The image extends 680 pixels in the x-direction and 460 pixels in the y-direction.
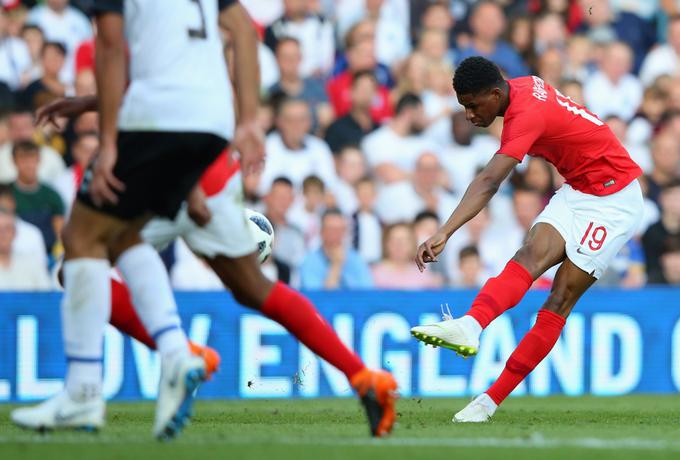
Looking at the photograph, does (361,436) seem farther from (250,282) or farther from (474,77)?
(474,77)

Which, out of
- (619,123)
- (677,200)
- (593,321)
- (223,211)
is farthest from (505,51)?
(223,211)

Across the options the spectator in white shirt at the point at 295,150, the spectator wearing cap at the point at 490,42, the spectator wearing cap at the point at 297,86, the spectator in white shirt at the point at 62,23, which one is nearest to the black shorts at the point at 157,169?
the spectator in white shirt at the point at 295,150

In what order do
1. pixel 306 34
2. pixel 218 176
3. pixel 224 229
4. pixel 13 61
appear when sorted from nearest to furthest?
pixel 224 229, pixel 218 176, pixel 13 61, pixel 306 34

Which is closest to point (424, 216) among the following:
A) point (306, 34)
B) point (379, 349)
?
point (379, 349)

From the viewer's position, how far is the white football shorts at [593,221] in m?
8.39

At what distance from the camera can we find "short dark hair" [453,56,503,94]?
797cm

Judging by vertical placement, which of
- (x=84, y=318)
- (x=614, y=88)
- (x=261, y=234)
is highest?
(x=614, y=88)

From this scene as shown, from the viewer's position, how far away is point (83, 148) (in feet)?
42.2

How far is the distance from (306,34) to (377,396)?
915 cm

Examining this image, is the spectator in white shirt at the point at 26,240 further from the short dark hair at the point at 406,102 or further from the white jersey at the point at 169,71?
the white jersey at the point at 169,71

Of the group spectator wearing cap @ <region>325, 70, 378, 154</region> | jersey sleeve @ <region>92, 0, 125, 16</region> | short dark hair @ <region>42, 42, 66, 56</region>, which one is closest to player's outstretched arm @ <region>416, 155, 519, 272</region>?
jersey sleeve @ <region>92, 0, 125, 16</region>

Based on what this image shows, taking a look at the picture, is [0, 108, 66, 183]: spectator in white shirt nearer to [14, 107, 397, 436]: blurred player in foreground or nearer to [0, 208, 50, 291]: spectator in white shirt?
[0, 208, 50, 291]: spectator in white shirt

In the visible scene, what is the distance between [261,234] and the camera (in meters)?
8.23

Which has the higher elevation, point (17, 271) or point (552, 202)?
point (552, 202)
